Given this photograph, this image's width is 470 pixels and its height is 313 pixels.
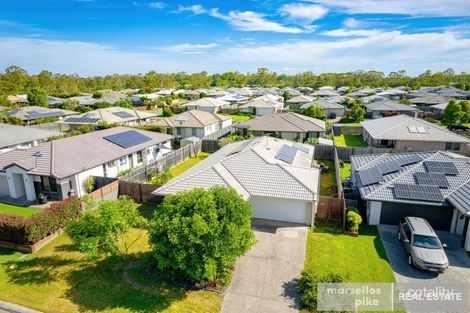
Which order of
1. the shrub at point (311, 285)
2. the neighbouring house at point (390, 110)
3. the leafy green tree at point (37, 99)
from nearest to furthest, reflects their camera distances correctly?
the shrub at point (311, 285)
the neighbouring house at point (390, 110)
the leafy green tree at point (37, 99)

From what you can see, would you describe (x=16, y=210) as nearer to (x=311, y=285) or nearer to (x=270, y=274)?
(x=270, y=274)

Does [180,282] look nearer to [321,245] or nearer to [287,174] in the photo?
[321,245]

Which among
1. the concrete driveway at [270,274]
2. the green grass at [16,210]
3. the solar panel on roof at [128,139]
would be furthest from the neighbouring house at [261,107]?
the green grass at [16,210]

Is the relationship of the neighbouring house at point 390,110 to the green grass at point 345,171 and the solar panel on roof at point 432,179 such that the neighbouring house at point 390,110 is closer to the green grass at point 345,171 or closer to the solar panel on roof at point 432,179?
the green grass at point 345,171

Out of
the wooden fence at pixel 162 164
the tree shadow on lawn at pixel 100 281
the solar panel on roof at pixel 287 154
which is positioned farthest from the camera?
the wooden fence at pixel 162 164

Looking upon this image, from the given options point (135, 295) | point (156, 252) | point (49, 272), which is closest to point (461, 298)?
point (156, 252)

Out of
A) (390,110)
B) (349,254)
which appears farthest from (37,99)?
(349,254)
